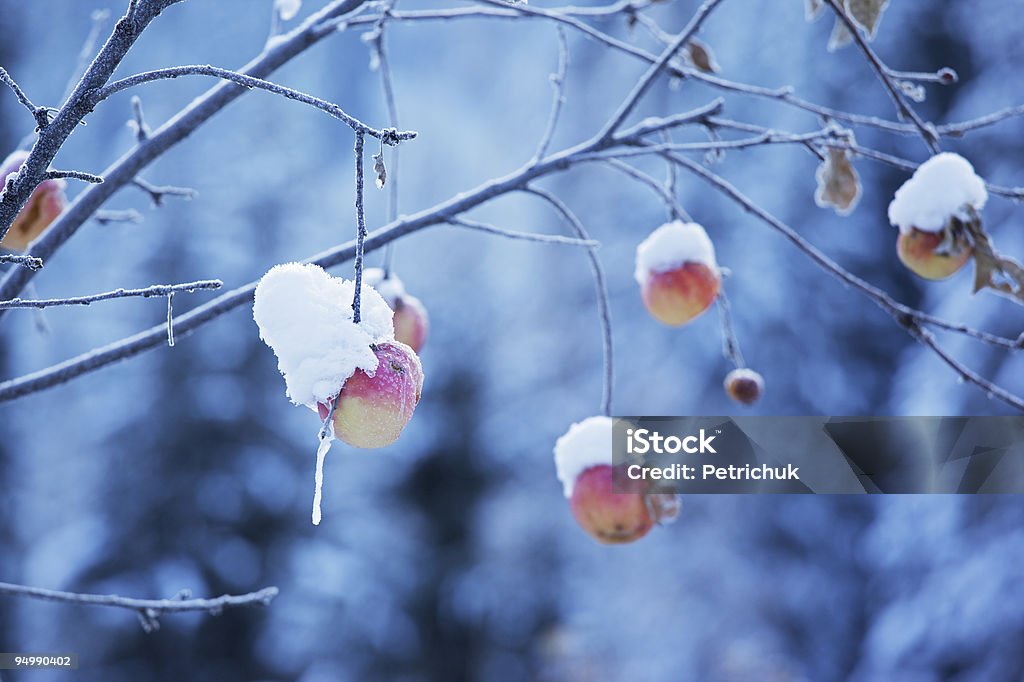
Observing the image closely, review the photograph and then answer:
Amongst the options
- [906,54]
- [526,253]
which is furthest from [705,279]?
→ [526,253]

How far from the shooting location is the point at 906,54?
5.32 m

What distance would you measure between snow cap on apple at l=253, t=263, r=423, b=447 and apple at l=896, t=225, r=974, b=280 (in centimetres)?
71

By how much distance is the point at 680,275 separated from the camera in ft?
4.00

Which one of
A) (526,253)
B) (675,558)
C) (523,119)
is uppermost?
(523,119)

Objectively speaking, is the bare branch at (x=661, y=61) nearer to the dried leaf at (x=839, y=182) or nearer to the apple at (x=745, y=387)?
the dried leaf at (x=839, y=182)

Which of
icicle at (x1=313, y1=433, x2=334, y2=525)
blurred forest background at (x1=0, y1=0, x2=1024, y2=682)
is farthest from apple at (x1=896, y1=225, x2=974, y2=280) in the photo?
blurred forest background at (x1=0, y1=0, x2=1024, y2=682)

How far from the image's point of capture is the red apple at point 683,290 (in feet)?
3.97

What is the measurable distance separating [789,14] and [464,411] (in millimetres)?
3472

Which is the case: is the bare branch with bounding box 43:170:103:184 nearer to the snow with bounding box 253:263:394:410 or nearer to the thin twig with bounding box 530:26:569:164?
the snow with bounding box 253:263:394:410

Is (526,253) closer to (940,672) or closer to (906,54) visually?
(906,54)

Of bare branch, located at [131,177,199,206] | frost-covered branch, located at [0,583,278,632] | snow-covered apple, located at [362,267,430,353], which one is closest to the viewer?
frost-covered branch, located at [0,583,278,632]

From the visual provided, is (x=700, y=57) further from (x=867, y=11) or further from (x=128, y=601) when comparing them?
(x=128, y=601)

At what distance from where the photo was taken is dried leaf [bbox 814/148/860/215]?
1.20 meters

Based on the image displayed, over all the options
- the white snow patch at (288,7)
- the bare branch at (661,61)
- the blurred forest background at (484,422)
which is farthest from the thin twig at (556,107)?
the blurred forest background at (484,422)
